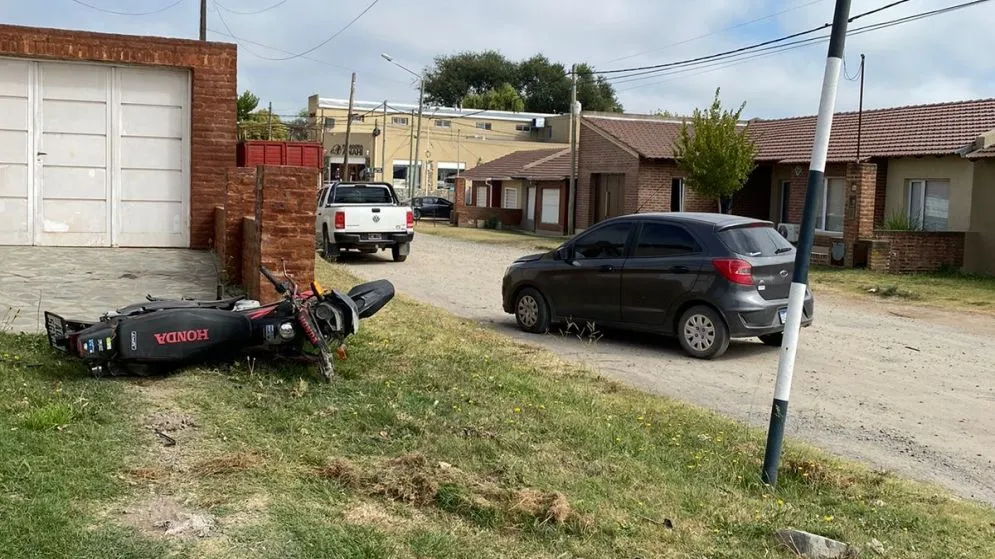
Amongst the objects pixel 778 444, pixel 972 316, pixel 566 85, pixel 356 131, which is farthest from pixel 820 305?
pixel 566 85

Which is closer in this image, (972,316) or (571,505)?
(571,505)

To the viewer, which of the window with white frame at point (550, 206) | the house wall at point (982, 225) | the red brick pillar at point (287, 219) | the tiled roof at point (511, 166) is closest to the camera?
the red brick pillar at point (287, 219)

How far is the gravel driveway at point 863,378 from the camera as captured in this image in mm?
→ 7637

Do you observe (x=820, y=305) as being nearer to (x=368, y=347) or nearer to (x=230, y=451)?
(x=368, y=347)

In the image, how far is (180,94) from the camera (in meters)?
13.6

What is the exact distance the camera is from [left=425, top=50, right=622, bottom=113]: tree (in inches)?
3794

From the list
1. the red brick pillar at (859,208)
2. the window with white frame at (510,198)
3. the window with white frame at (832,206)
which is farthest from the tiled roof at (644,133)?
the red brick pillar at (859,208)

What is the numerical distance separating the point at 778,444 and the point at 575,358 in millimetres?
5303

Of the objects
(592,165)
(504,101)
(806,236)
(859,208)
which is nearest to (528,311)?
(806,236)

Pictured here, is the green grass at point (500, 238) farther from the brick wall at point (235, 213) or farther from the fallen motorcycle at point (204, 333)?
the fallen motorcycle at point (204, 333)

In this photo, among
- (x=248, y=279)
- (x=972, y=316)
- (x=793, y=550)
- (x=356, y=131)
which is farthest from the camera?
(x=356, y=131)

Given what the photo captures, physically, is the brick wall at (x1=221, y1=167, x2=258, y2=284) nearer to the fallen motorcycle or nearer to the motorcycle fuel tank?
the fallen motorcycle

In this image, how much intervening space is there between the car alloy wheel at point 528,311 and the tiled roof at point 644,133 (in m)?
22.3

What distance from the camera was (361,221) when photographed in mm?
22859
